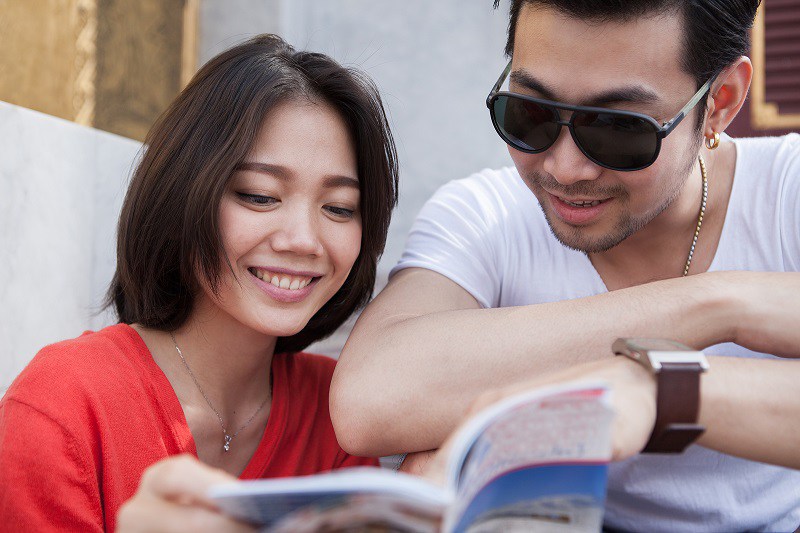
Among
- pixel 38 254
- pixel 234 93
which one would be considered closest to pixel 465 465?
pixel 234 93

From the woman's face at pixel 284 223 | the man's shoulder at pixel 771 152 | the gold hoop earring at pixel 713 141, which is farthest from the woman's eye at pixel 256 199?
the man's shoulder at pixel 771 152

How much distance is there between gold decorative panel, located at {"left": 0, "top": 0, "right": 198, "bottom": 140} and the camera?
1.91 meters

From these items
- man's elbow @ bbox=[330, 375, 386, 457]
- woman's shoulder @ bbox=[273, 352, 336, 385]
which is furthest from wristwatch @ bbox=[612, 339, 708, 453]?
woman's shoulder @ bbox=[273, 352, 336, 385]

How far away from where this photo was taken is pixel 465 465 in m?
0.79

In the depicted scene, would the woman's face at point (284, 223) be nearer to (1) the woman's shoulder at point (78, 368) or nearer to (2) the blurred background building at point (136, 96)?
(1) the woman's shoulder at point (78, 368)

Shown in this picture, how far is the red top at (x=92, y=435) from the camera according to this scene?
128 cm

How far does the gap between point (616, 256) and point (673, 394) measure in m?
0.83

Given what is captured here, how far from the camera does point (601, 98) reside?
156cm

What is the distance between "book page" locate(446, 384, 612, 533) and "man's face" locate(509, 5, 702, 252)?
2.90 ft

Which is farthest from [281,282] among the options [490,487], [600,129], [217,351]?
[490,487]

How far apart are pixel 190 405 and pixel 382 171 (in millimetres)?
674

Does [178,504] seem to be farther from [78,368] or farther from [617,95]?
[617,95]

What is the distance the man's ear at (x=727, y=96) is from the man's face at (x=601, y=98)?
0.32 ft

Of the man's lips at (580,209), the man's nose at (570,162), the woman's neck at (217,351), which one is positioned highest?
the man's nose at (570,162)
